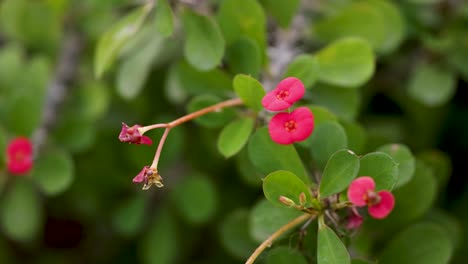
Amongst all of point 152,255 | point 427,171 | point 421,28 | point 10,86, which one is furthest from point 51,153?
point 421,28

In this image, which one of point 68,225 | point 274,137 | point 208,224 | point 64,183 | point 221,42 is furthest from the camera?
point 68,225

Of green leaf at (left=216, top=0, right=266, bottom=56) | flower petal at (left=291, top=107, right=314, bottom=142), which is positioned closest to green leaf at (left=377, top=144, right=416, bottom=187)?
flower petal at (left=291, top=107, right=314, bottom=142)

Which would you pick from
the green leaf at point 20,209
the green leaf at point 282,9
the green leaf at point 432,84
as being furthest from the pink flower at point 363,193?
the green leaf at point 20,209

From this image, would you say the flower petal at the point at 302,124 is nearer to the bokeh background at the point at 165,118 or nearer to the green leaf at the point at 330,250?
the green leaf at the point at 330,250

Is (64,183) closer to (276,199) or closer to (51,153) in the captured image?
(51,153)

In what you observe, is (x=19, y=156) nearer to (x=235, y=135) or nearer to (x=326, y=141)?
(x=235, y=135)

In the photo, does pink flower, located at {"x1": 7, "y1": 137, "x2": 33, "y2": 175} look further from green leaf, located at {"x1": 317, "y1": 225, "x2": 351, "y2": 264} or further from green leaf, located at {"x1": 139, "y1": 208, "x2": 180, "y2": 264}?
green leaf, located at {"x1": 317, "y1": 225, "x2": 351, "y2": 264}
